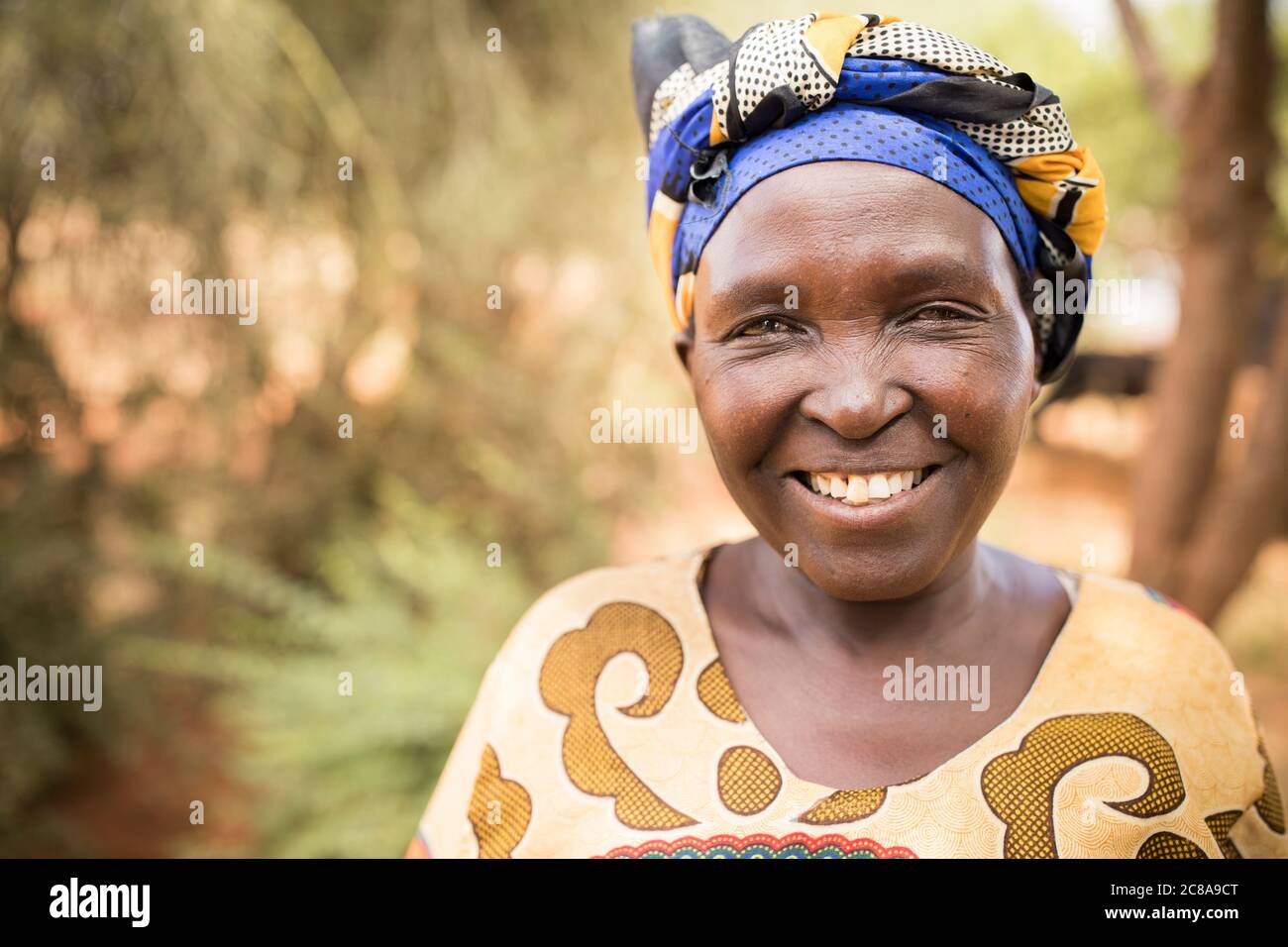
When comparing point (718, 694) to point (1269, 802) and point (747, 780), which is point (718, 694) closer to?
point (747, 780)

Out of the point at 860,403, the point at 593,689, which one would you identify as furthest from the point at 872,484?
the point at 593,689

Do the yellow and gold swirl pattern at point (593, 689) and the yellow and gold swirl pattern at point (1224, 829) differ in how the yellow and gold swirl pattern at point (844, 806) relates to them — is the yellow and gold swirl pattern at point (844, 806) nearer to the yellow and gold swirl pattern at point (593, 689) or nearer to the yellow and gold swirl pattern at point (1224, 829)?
the yellow and gold swirl pattern at point (593, 689)

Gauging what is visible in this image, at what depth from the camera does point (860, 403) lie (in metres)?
1.27

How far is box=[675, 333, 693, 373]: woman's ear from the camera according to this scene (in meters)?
1.61

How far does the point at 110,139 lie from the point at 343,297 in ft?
3.77

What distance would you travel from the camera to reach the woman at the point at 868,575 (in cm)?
131

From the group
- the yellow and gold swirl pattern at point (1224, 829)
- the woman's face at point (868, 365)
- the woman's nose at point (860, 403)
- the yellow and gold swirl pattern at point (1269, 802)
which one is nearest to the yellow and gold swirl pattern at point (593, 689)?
the woman's face at point (868, 365)


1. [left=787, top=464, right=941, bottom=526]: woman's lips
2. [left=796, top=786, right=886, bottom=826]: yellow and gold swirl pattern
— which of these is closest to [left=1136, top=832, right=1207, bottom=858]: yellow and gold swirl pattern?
[left=796, top=786, right=886, bottom=826]: yellow and gold swirl pattern

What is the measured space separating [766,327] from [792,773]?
625 mm

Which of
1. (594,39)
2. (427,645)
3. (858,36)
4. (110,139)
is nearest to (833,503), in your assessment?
(858,36)

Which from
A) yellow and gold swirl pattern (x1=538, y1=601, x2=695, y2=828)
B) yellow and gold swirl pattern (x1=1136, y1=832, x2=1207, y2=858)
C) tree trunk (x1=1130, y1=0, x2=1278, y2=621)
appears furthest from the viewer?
tree trunk (x1=1130, y1=0, x2=1278, y2=621)

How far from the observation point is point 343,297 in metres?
4.81

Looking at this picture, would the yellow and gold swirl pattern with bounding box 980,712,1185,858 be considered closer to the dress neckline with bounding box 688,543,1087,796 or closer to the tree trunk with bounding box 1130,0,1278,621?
the dress neckline with bounding box 688,543,1087,796
